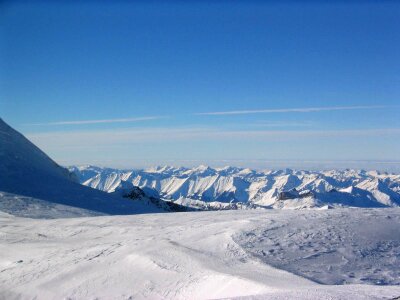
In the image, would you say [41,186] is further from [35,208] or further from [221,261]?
[221,261]

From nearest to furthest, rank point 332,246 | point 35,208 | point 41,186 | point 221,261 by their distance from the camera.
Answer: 1. point 221,261
2. point 332,246
3. point 35,208
4. point 41,186

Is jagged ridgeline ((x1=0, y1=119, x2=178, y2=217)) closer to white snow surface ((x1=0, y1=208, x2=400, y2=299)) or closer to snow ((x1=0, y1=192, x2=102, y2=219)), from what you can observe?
snow ((x1=0, y1=192, x2=102, y2=219))

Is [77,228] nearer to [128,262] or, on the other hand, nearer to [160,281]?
[128,262]

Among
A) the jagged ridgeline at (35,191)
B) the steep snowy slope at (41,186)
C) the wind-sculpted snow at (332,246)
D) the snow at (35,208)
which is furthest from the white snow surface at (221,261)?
the steep snowy slope at (41,186)

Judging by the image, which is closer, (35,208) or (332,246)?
(332,246)

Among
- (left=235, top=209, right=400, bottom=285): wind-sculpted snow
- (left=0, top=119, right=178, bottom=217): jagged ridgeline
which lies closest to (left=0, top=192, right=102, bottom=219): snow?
(left=0, top=119, right=178, bottom=217): jagged ridgeline

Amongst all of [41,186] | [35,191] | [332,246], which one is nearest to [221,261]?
[332,246]
